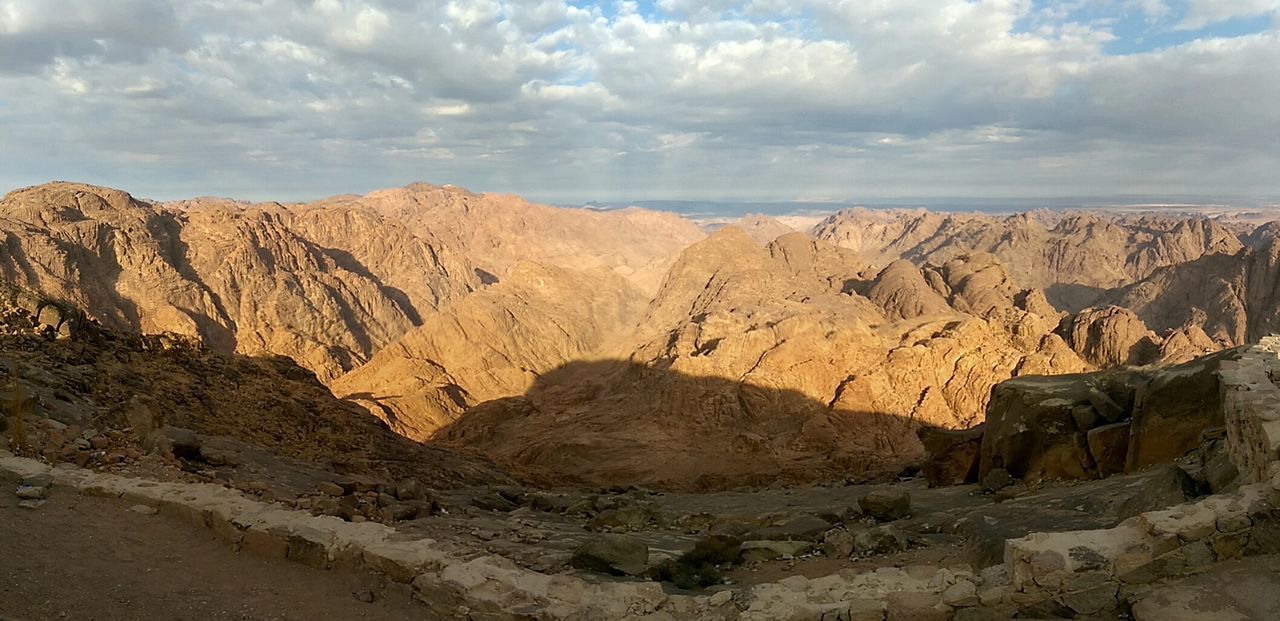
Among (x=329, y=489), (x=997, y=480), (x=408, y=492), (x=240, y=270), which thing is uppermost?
(x=240, y=270)

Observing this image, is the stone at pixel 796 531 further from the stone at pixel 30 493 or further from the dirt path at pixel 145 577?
the stone at pixel 30 493

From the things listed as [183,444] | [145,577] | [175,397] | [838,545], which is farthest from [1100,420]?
[175,397]

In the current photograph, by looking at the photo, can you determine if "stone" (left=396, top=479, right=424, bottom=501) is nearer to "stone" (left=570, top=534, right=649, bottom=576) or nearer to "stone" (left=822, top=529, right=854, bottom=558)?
"stone" (left=570, top=534, right=649, bottom=576)

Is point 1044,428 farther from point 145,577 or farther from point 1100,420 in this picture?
point 145,577

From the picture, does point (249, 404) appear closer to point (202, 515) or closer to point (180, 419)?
point (180, 419)

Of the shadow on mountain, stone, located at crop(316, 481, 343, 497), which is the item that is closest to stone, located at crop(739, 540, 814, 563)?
stone, located at crop(316, 481, 343, 497)

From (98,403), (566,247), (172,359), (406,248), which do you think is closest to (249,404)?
(172,359)
